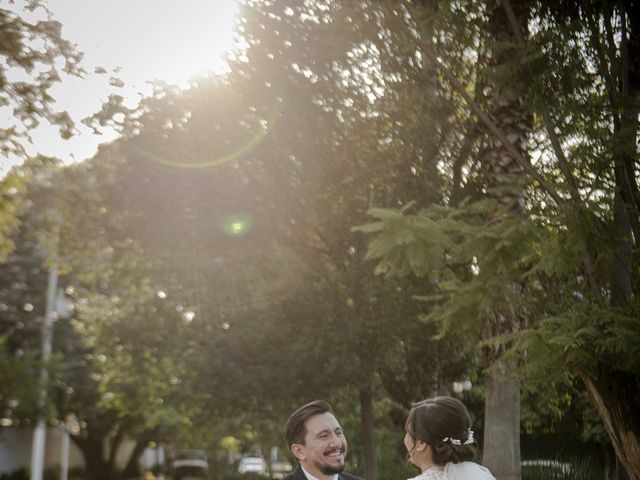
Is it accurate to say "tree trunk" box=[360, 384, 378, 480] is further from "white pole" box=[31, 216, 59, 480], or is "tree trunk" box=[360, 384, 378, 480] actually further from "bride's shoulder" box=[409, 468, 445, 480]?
"bride's shoulder" box=[409, 468, 445, 480]

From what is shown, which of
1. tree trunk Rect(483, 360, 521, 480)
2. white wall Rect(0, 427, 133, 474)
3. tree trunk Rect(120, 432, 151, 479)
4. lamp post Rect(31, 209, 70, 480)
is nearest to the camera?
tree trunk Rect(483, 360, 521, 480)

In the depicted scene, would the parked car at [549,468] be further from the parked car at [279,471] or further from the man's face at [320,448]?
the man's face at [320,448]

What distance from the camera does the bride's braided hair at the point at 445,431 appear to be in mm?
4812

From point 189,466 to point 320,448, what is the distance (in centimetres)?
4697

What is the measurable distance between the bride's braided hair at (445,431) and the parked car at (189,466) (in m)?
45.3

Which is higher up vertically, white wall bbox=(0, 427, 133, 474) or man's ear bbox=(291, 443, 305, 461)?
white wall bbox=(0, 427, 133, 474)

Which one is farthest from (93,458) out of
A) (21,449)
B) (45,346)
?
(45,346)

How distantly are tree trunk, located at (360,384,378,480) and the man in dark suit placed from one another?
48.9 ft

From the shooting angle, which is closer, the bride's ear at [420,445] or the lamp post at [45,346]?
the bride's ear at [420,445]

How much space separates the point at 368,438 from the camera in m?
20.8

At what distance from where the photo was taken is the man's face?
5.54m

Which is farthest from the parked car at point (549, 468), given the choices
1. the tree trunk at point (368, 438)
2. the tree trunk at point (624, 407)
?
the tree trunk at point (624, 407)

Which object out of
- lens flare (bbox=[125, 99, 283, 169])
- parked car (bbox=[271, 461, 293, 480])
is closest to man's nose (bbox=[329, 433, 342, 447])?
lens flare (bbox=[125, 99, 283, 169])

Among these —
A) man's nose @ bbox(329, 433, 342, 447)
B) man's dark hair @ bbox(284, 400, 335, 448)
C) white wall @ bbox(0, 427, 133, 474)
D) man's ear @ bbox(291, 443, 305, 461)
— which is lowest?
man's ear @ bbox(291, 443, 305, 461)
